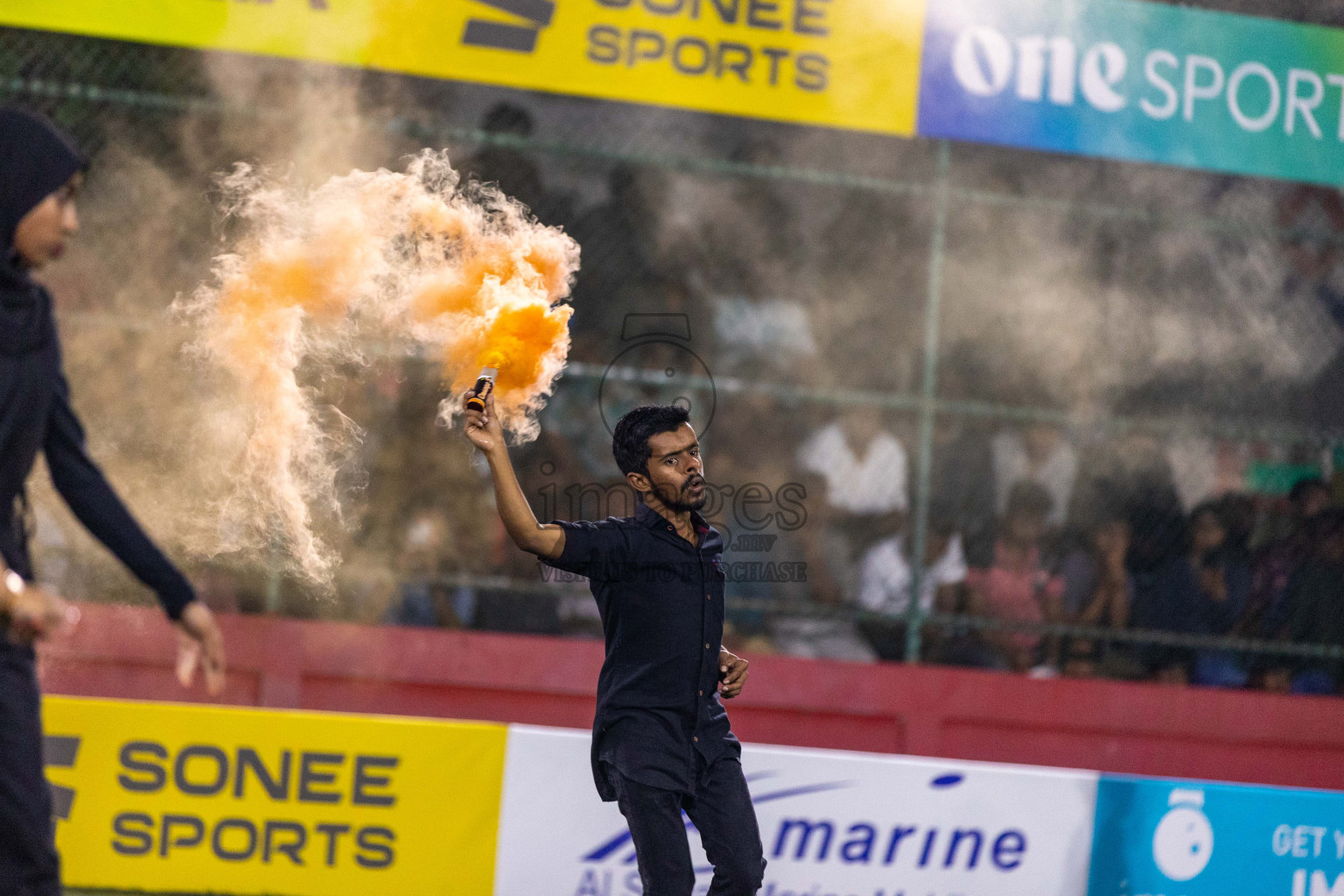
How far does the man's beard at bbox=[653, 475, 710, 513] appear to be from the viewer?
406cm

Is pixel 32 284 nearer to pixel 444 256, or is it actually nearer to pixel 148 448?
pixel 444 256

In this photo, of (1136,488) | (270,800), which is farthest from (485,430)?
A: (1136,488)

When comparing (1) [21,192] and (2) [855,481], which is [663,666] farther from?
(2) [855,481]

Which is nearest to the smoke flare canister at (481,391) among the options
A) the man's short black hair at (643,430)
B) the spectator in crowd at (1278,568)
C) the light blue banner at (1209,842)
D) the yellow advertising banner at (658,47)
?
the man's short black hair at (643,430)

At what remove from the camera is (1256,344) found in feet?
26.0

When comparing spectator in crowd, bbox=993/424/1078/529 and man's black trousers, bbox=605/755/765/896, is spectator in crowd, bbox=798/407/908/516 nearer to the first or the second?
spectator in crowd, bbox=993/424/1078/529

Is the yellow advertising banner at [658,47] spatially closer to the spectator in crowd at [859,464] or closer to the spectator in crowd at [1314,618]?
the spectator in crowd at [859,464]

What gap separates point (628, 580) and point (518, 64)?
4061 mm

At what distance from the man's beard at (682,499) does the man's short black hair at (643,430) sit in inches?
3.3

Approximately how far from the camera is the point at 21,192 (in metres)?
2.71

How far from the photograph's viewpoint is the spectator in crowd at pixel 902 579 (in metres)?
7.39

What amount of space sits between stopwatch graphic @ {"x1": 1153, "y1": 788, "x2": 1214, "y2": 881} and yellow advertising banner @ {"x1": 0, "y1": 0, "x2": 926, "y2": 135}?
363 cm

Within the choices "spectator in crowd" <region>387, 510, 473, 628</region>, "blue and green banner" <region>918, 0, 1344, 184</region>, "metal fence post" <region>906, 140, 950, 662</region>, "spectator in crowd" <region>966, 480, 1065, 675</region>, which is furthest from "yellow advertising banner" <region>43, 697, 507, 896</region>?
"blue and green banner" <region>918, 0, 1344, 184</region>

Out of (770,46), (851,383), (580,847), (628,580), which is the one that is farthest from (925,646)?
(628,580)
